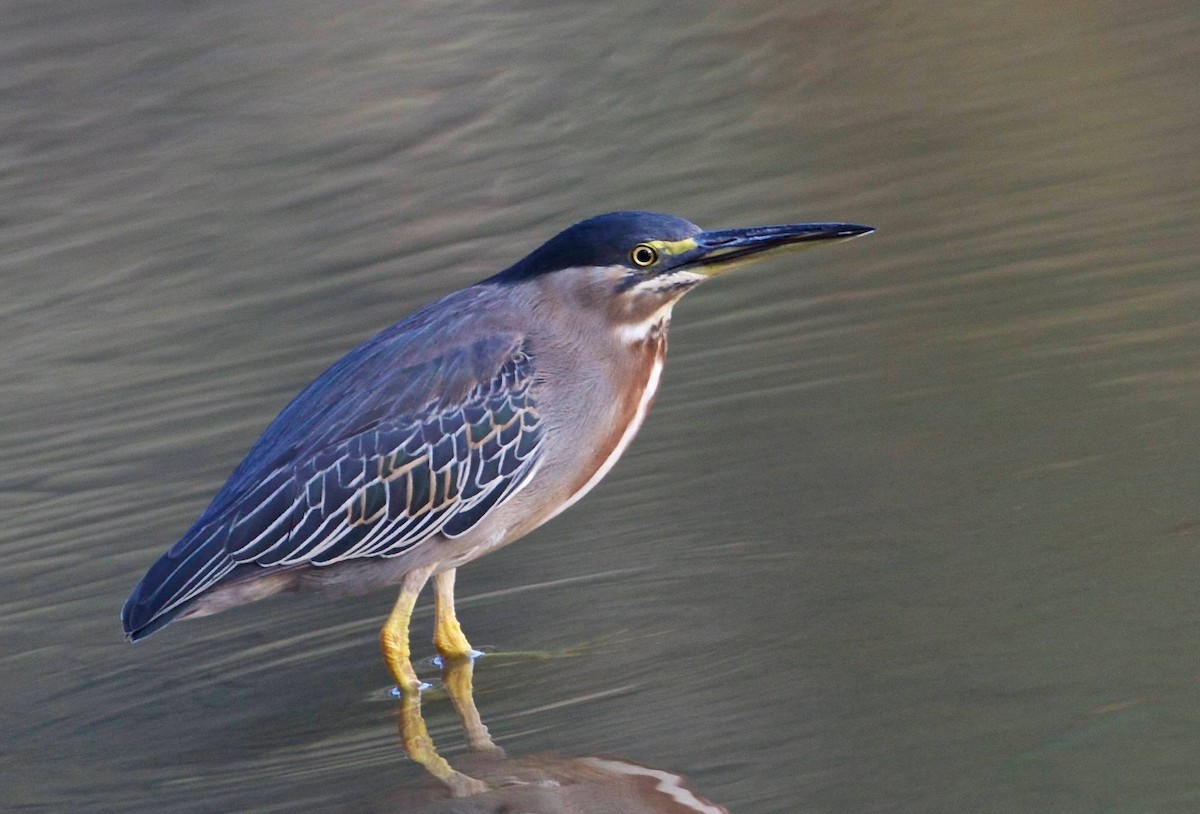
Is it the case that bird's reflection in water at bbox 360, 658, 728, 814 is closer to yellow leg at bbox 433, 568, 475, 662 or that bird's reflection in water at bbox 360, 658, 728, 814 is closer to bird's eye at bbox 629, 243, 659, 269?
yellow leg at bbox 433, 568, 475, 662

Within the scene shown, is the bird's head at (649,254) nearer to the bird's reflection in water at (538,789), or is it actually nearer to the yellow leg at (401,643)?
the yellow leg at (401,643)

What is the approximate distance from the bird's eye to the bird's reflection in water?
141cm

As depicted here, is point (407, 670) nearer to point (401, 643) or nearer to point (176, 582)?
point (401, 643)

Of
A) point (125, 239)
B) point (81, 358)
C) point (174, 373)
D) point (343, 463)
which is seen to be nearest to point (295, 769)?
point (343, 463)

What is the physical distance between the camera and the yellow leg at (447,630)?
568 cm

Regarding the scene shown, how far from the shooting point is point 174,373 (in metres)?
8.91

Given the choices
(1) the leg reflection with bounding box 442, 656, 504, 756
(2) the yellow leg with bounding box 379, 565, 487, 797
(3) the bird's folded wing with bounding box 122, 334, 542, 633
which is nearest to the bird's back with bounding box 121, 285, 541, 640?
(3) the bird's folded wing with bounding box 122, 334, 542, 633

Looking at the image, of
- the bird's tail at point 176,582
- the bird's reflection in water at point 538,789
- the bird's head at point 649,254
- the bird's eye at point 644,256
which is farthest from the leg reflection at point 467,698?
the bird's eye at point 644,256

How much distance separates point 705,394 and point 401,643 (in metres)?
2.13

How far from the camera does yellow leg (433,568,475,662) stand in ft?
18.6

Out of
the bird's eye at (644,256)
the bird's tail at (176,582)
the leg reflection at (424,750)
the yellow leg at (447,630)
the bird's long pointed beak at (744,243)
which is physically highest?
the bird's eye at (644,256)

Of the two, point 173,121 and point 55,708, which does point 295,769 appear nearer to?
point 55,708

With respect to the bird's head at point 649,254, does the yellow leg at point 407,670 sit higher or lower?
lower

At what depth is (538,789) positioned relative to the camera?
4785mm
